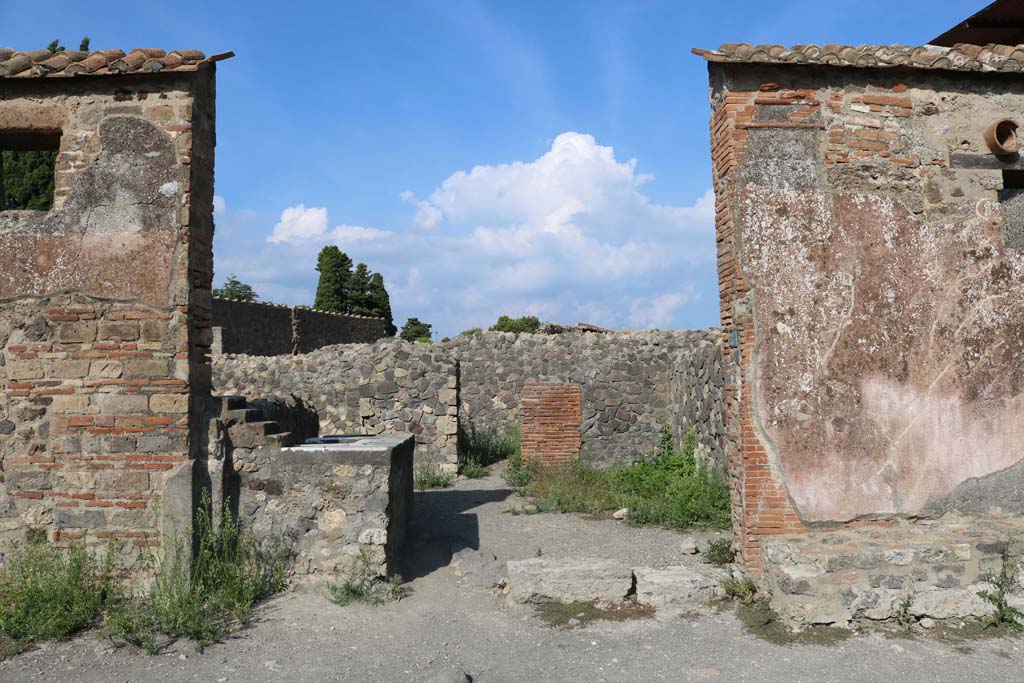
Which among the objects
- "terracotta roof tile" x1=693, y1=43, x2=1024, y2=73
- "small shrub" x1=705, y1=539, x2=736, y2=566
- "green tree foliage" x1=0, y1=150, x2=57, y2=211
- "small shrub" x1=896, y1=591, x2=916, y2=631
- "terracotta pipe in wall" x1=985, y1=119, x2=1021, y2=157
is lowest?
"small shrub" x1=896, y1=591, x2=916, y2=631

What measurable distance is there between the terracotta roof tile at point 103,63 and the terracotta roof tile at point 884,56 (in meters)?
4.08

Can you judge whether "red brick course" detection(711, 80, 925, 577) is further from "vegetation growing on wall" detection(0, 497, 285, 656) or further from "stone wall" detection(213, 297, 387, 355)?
"stone wall" detection(213, 297, 387, 355)

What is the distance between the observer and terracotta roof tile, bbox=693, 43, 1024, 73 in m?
5.41

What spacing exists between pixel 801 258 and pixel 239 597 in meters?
4.98

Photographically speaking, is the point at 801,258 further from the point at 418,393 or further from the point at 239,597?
the point at 418,393

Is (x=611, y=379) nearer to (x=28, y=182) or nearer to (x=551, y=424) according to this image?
(x=551, y=424)

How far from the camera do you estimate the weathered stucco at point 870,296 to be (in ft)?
17.7

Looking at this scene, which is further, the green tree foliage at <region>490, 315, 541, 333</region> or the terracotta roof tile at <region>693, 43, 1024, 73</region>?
the green tree foliage at <region>490, 315, 541, 333</region>

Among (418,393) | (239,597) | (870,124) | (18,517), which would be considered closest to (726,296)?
(870,124)

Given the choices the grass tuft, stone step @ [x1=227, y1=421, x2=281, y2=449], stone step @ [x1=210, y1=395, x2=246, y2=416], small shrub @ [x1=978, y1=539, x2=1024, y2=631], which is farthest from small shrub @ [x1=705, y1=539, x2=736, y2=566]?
stone step @ [x1=210, y1=395, x2=246, y2=416]

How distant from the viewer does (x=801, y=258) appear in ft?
17.9

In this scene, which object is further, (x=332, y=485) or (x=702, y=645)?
(x=332, y=485)

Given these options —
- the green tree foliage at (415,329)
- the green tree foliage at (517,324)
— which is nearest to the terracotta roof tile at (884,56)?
the green tree foliage at (517,324)

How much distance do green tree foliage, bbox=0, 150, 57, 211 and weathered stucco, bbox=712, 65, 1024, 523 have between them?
47.1 feet
